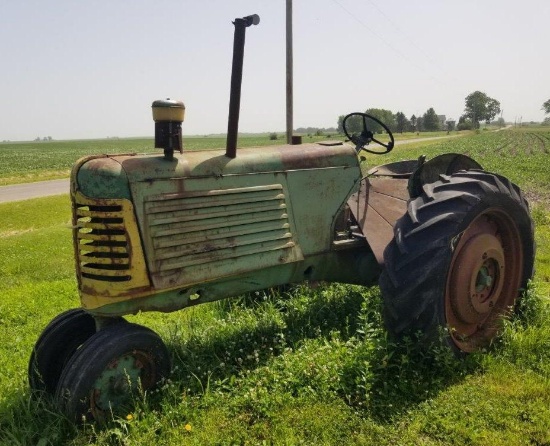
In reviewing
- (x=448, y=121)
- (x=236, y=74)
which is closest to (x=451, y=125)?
(x=448, y=121)

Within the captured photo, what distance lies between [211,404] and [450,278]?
6.05 feet

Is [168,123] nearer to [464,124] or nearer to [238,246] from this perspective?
[238,246]

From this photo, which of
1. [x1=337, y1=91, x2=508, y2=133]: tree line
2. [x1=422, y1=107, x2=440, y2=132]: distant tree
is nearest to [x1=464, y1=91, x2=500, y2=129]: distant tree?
[x1=337, y1=91, x2=508, y2=133]: tree line

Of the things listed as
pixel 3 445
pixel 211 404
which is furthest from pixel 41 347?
pixel 211 404

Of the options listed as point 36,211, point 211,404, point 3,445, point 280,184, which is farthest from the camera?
point 36,211

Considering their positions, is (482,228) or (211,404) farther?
(482,228)

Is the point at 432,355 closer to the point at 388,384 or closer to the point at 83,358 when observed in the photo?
the point at 388,384

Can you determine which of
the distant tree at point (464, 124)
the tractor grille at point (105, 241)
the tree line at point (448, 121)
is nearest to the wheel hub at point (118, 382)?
the tractor grille at point (105, 241)

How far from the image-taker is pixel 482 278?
3.65 metres

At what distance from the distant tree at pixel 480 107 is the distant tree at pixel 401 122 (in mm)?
27157

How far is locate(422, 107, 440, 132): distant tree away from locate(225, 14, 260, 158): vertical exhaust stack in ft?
379

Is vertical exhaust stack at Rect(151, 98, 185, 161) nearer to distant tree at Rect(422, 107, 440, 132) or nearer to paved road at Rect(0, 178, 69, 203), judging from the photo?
paved road at Rect(0, 178, 69, 203)

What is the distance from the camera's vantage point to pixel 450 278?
342cm

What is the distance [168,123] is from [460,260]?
225 cm
